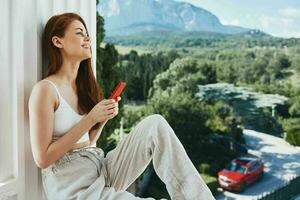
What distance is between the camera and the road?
2.52 meters

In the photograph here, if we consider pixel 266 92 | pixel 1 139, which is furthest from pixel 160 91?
pixel 1 139

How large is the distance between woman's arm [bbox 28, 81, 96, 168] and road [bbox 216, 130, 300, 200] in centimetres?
147

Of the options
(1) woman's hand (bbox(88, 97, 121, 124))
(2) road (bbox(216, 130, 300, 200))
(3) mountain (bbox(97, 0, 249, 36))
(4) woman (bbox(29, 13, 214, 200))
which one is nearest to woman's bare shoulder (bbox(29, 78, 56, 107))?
(4) woman (bbox(29, 13, 214, 200))

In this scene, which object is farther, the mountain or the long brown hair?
the mountain

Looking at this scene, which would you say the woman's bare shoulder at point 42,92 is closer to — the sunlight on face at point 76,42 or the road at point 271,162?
the sunlight on face at point 76,42

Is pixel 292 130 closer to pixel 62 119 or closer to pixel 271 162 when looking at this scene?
pixel 271 162

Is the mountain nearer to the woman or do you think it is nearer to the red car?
the red car

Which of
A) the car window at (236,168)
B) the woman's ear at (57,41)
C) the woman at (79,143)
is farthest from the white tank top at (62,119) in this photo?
the car window at (236,168)

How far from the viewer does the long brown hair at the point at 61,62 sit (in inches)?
52.9

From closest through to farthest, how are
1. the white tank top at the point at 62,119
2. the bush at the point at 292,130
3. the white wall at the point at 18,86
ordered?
the white wall at the point at 18,86 → the white tank top at the point at 62,119 → the bush at the point at 292,130

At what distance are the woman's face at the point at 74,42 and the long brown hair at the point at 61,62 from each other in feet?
0.04

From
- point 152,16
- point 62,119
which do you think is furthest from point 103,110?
point 152,16

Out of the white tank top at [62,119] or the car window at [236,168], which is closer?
the white tank top at [62,119]

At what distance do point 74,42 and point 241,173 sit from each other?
1.52 m
